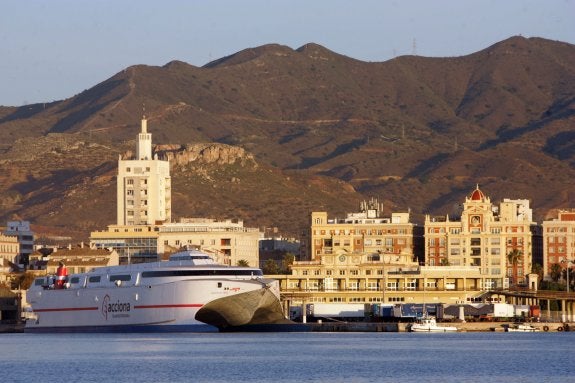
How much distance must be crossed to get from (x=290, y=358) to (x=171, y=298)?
40957 mm

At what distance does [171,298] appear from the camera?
167 m

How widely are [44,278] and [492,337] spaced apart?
47.5 meters

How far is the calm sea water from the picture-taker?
363 ft

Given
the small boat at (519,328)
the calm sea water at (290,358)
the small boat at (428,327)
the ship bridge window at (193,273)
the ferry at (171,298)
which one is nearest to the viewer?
the calm sea water at (290,358)

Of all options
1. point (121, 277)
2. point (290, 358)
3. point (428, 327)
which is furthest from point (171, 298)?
point (290, 358)

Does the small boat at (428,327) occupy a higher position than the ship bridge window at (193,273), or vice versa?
the ship bridge window at (193,273)

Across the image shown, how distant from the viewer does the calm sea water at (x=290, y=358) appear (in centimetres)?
11069

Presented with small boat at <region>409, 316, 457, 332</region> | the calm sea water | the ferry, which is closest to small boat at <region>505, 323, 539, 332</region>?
small boat at <region>409, 316, 457, 332</region>

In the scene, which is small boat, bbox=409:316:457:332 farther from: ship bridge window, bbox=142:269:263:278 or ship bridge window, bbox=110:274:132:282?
ship bridge window, bbox=110:274:132:282

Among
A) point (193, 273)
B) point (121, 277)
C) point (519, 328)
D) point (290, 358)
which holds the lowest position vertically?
point (290, 358)

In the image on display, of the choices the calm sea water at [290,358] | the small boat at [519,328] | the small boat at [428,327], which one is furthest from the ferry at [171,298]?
the small boat at [519,328]

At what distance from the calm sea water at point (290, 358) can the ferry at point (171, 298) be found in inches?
113

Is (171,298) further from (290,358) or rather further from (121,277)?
(290,358)

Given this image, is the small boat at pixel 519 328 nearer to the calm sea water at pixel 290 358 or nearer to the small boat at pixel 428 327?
the small boat at pixel 428 327
